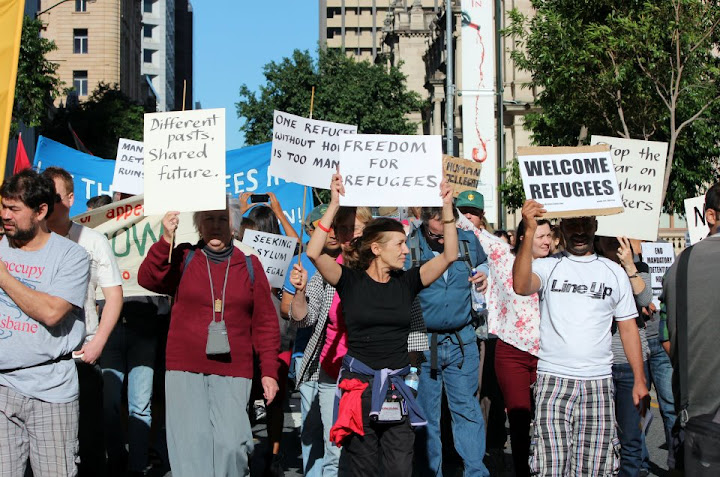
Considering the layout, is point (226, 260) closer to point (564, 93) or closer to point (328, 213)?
point (328, 213)

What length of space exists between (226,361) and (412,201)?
1.41 meters

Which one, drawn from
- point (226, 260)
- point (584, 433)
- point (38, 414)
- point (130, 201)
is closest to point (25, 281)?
point (38, 414)

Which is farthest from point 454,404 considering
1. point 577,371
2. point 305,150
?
point 305,150

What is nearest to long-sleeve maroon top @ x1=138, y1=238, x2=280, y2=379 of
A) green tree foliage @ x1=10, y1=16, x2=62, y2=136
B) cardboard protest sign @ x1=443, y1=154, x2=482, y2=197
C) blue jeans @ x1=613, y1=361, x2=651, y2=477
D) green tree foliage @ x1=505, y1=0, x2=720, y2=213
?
blue jeans @ x1=613, y1=361, x2=651, y2=477

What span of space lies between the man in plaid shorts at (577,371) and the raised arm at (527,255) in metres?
0.01

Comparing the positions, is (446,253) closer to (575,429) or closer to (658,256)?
(575,429)

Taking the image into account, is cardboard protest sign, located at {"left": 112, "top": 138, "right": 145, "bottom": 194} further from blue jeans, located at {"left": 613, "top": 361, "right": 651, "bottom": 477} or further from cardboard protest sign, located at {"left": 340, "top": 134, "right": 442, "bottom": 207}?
blue jeans, located at {"left": 613, "top": 361, "right": 651, "bottom": 477}

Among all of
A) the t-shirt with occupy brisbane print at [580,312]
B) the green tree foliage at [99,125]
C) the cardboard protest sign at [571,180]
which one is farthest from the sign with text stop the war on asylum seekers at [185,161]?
the green tree foliage at [99,125]

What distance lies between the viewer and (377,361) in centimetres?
612

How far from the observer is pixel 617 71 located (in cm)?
1819

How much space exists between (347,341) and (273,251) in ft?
8.78

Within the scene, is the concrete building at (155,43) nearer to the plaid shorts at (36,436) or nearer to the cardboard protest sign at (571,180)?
the cardboard protest sign at (571,180)

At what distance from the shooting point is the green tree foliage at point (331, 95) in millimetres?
52625

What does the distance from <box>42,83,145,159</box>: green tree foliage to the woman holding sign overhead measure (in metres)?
41.6
